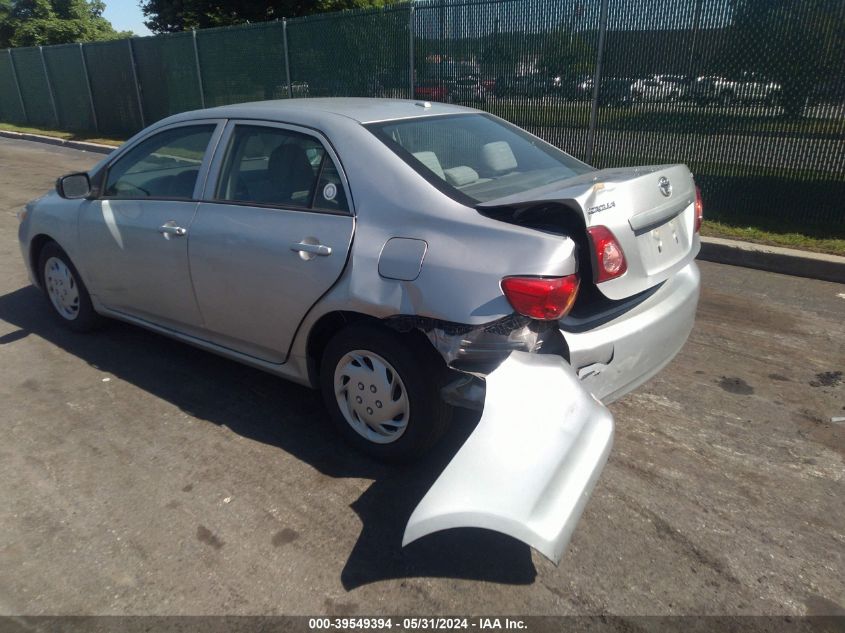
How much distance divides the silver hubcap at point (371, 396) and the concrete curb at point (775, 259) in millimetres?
4913

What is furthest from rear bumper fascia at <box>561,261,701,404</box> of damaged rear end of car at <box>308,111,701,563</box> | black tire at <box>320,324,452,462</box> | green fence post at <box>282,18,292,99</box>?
green fence post at <box>282,18,292,99</box>

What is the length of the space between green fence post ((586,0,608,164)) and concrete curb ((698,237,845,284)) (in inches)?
104

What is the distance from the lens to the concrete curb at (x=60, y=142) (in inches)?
625

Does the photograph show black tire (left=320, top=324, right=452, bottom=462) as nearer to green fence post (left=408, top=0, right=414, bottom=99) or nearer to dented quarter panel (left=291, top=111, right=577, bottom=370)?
dented quarter panel (left=291, top=111, right=577, bottom=370)

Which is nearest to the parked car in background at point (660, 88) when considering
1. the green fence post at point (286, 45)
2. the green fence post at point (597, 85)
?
the green fence post at point (597, 85)

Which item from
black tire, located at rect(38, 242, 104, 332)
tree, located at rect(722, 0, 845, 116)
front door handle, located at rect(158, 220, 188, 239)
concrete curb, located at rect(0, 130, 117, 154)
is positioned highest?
tree, located at rect(722, 0, 845, 116)

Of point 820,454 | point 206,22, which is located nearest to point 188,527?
point 820,454

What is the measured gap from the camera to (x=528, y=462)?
2.55 m

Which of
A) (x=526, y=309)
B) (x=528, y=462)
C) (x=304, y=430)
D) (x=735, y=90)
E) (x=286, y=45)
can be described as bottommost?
(x=304, y=430)

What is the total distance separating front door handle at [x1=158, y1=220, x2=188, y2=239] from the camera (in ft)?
12.6

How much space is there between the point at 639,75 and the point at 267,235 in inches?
266

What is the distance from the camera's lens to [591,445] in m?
2.64

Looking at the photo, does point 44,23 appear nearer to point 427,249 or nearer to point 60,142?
point 60,142

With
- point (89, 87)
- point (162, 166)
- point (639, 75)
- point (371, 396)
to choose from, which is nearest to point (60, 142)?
point (89, 87)
